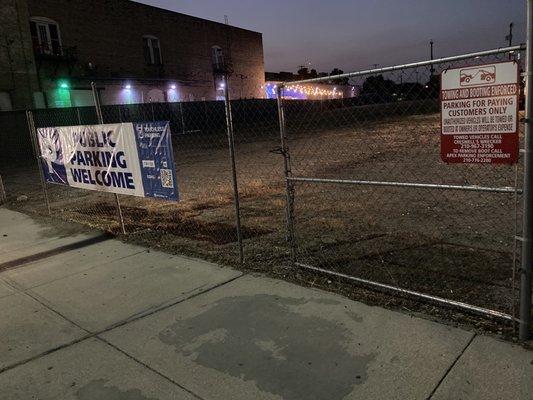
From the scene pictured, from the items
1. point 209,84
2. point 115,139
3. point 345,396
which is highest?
point 209,84

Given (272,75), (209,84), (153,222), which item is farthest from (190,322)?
Result: (272,75)

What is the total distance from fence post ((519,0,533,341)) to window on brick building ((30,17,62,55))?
3022 cm

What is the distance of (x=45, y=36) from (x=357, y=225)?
96.1 ft

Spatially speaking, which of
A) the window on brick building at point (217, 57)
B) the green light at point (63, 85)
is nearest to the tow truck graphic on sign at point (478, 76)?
the green light at point (63, 85)

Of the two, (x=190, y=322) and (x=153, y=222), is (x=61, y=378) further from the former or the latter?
(x=153, y=222)

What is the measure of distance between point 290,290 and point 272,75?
5298cm

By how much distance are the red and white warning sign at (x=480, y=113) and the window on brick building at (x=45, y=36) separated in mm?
29794

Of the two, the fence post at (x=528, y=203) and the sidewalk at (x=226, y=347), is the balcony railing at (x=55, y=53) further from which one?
the fence post at (x=528, y=203)

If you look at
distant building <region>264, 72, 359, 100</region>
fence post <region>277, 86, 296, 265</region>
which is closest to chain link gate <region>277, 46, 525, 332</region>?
fence post <region>277, 86, 296, 265</region>

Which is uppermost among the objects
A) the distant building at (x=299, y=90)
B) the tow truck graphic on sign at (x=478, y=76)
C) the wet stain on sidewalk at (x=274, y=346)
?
the distant building at (x=299, y=90)

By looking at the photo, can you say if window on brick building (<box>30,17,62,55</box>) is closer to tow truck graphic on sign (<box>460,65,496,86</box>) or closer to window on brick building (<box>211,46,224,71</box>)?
window on brick building (<box>211,46,224,71</box>)

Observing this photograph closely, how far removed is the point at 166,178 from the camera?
568cm

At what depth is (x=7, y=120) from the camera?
2200cm

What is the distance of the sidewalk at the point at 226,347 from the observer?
2857mm
